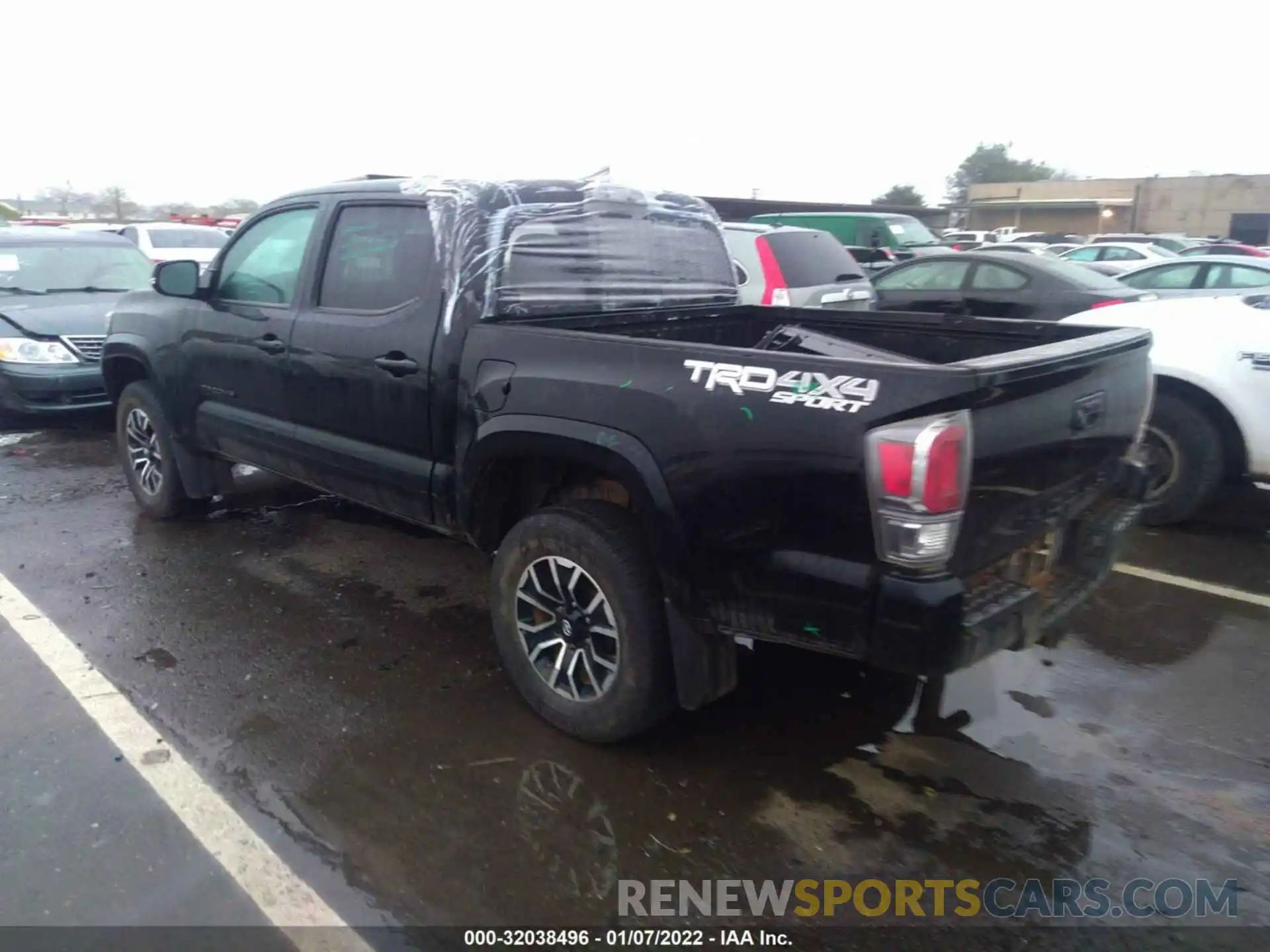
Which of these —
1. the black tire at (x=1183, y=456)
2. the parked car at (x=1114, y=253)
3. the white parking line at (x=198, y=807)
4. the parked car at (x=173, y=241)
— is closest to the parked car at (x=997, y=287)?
the black tire at (x=1183, y=456)

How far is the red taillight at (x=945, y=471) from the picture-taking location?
2.46 meters

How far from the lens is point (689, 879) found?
2.77 meters

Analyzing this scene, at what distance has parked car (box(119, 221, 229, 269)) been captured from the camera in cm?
1466

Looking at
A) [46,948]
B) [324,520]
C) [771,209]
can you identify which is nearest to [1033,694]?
[46,948]

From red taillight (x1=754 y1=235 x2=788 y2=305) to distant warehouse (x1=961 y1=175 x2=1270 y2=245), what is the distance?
154 feet

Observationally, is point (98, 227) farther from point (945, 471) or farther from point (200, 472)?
point (945, 471)

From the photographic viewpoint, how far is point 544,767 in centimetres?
332

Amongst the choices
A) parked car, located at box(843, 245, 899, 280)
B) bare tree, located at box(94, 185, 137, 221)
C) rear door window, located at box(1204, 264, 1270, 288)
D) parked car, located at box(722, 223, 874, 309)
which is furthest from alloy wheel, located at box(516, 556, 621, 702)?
bare tree, located at box(94, 185, 137, 221)

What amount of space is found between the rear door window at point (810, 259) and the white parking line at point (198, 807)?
604 centimetres

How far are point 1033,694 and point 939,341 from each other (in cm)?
151

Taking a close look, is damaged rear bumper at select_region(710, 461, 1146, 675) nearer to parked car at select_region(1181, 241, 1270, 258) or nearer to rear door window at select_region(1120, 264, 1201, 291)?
rear door window at select_region(1120, 264, 1201, 291)

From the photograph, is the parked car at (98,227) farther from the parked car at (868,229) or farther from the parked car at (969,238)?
the parked car at (969,238)

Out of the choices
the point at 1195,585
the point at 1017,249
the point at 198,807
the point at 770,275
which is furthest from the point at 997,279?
the point at 198,807

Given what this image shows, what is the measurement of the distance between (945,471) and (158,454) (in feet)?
16.2
